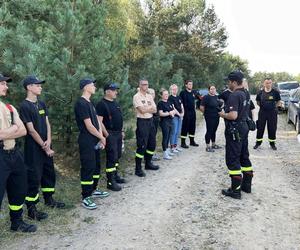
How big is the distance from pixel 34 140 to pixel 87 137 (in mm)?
858

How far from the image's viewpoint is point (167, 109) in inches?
343

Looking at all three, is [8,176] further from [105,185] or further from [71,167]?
[71,167]

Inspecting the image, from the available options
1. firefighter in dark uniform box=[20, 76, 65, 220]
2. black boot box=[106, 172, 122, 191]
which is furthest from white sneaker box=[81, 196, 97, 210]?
black boot box=[106, 172, 122, 191]

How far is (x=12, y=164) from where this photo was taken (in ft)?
14.0

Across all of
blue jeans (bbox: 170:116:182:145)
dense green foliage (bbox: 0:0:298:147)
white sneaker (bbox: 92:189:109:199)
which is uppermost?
dense green foliage (bbox: 0:0:298:147)

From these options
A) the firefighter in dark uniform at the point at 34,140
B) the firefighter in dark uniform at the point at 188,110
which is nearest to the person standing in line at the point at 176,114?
the firefighter in dark uniform at the point at 188,110

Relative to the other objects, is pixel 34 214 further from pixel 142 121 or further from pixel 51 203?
pixel 142 121

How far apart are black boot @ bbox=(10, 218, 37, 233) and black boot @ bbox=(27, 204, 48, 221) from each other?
0.33m

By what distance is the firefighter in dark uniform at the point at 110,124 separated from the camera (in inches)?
244

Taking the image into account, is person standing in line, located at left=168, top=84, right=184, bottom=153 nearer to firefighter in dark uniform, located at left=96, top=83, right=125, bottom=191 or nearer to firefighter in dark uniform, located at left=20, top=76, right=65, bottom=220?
firefighter in dark uniform, located at left=96, top=83, right=125, bottom=191

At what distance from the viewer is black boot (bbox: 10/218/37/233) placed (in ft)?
14.9

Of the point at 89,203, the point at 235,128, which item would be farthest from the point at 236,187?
the point at 89,203

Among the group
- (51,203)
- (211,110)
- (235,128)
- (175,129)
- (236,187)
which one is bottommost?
(51,203)

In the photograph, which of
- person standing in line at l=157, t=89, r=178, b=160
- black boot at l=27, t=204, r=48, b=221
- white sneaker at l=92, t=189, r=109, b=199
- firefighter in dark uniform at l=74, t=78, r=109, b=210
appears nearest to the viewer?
black boot at l=27, t=204, r=48, b=221
